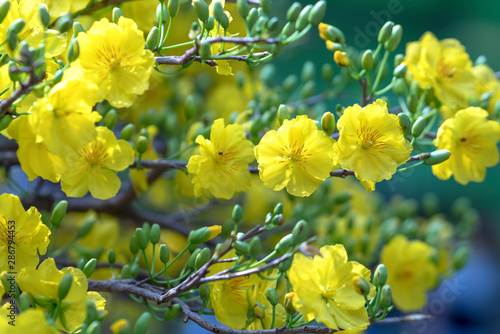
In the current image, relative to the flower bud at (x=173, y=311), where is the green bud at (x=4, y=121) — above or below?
above

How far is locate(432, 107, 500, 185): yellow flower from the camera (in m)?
0.75

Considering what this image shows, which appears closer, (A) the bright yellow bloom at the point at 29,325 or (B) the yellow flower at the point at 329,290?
(A) the bright yellow bloom at the point at 29,325

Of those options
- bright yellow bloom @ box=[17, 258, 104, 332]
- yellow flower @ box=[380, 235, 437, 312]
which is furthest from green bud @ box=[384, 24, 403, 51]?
bright yellow bloom @ box=[17, 258, 104, 332]

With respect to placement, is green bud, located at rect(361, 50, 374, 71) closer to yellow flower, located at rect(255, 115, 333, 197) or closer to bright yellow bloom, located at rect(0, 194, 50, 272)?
yellow flower, located at rect(255, 115, 333, 197)

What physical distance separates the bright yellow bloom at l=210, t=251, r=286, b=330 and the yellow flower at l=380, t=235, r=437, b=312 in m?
0.46

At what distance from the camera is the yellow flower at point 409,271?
1.05 meters

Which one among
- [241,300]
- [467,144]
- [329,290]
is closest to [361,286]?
[329,290]

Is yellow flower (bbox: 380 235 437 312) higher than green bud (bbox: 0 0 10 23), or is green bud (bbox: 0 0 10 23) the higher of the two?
green bud (bbox: 0 0 10 23)

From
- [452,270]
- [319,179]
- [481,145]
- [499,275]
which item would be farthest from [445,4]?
[319,179]

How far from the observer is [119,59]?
2.01ft

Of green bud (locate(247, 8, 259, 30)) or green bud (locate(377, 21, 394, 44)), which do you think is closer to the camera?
green bud (locate(247, 8, 259, 30))

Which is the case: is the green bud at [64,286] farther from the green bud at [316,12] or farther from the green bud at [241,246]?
the green bud at [316,12]

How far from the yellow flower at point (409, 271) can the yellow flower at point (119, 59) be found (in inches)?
27.3

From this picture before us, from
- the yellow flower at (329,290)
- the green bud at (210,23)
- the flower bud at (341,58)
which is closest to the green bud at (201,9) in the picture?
the green bud at (210,23)
